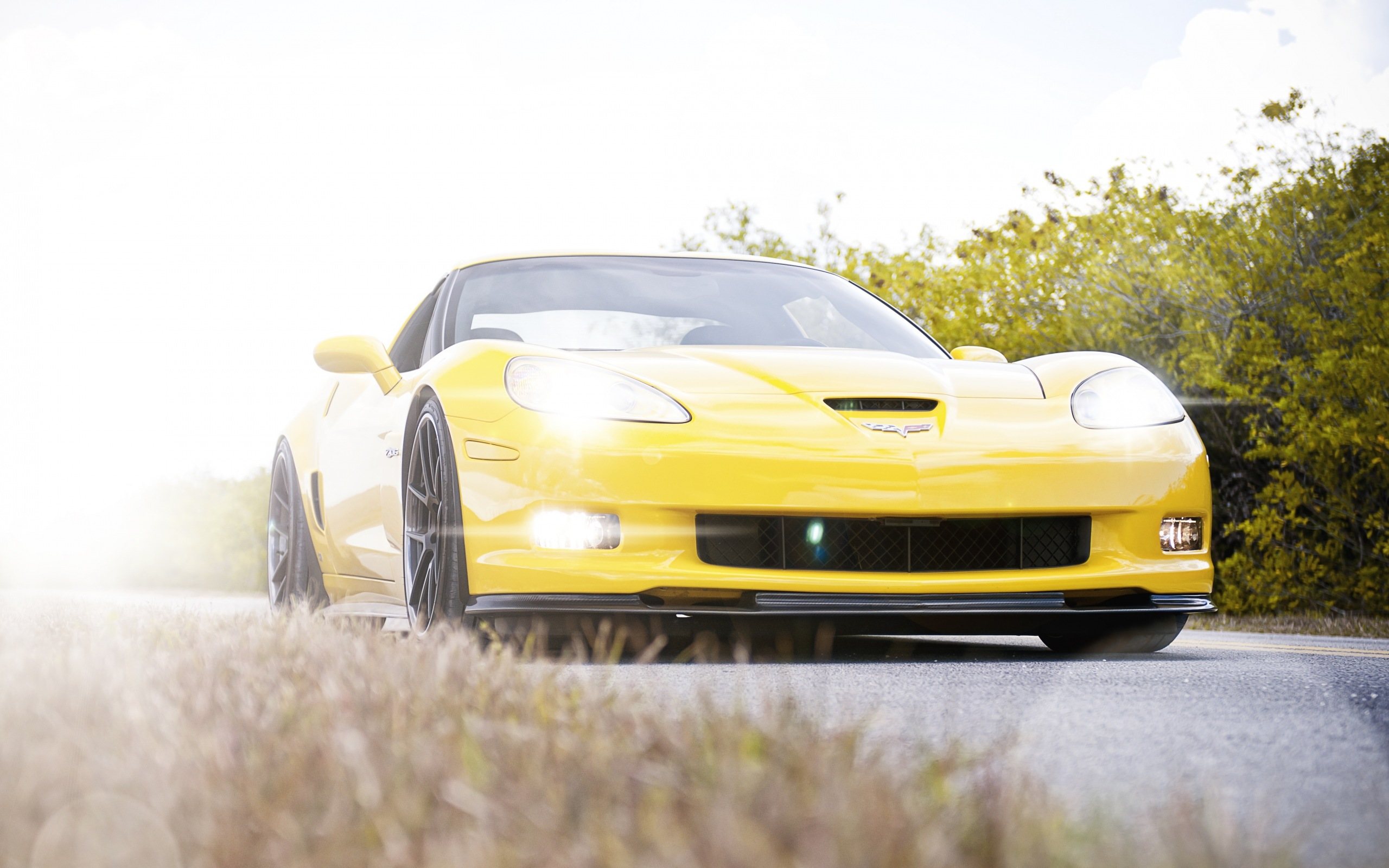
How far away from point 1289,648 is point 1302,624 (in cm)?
349

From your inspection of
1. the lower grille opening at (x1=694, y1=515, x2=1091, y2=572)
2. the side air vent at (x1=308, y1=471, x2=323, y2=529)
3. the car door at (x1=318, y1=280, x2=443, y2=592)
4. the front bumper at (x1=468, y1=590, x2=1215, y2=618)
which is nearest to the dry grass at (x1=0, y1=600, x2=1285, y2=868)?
the front bumper at (x1=468, y1=590, x2=1215, y2=618)

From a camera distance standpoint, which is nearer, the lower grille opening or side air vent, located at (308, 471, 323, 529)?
the lower grille opening

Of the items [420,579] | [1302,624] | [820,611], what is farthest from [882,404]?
[1302,624]

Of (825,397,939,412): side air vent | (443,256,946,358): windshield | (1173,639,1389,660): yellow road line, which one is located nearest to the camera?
(825,397,939,412): side air vent

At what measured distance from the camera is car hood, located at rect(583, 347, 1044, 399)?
162 inches

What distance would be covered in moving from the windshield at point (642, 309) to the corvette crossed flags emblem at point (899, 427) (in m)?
0.97

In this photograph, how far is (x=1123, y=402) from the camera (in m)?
4.40

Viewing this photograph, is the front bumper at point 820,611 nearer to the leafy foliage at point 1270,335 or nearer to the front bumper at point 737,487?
the front bumper at point 737,487

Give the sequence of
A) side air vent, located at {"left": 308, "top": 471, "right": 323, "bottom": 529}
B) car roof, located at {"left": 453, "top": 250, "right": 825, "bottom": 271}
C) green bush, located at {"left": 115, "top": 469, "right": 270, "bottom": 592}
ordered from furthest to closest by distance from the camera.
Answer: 1. green bush, located at {"left": 115, "top": 469, "right": 270, "bottom": 592}
2. side air vent, located at {"left": 308, "top": 471, "right": 323, "bottom": 529}
3. car roof, located at {"left": 453, "top": 250, "right": 825, "bottom": 271}

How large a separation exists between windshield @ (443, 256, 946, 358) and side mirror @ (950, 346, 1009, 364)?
0.08 meters

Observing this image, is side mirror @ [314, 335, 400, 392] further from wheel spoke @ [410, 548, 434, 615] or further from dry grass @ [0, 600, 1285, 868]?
dry grass @ [0, 600, 1285, 868]

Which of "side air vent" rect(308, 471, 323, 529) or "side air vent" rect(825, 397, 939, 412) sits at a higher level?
"side air vent" rect(825, 397, 939, 412)

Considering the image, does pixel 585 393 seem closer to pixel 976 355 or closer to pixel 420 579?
pixel 420 579

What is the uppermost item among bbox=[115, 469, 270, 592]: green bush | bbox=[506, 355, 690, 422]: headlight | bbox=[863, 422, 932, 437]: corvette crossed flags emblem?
bbox=[506, 355, 690, 422]: headlight
